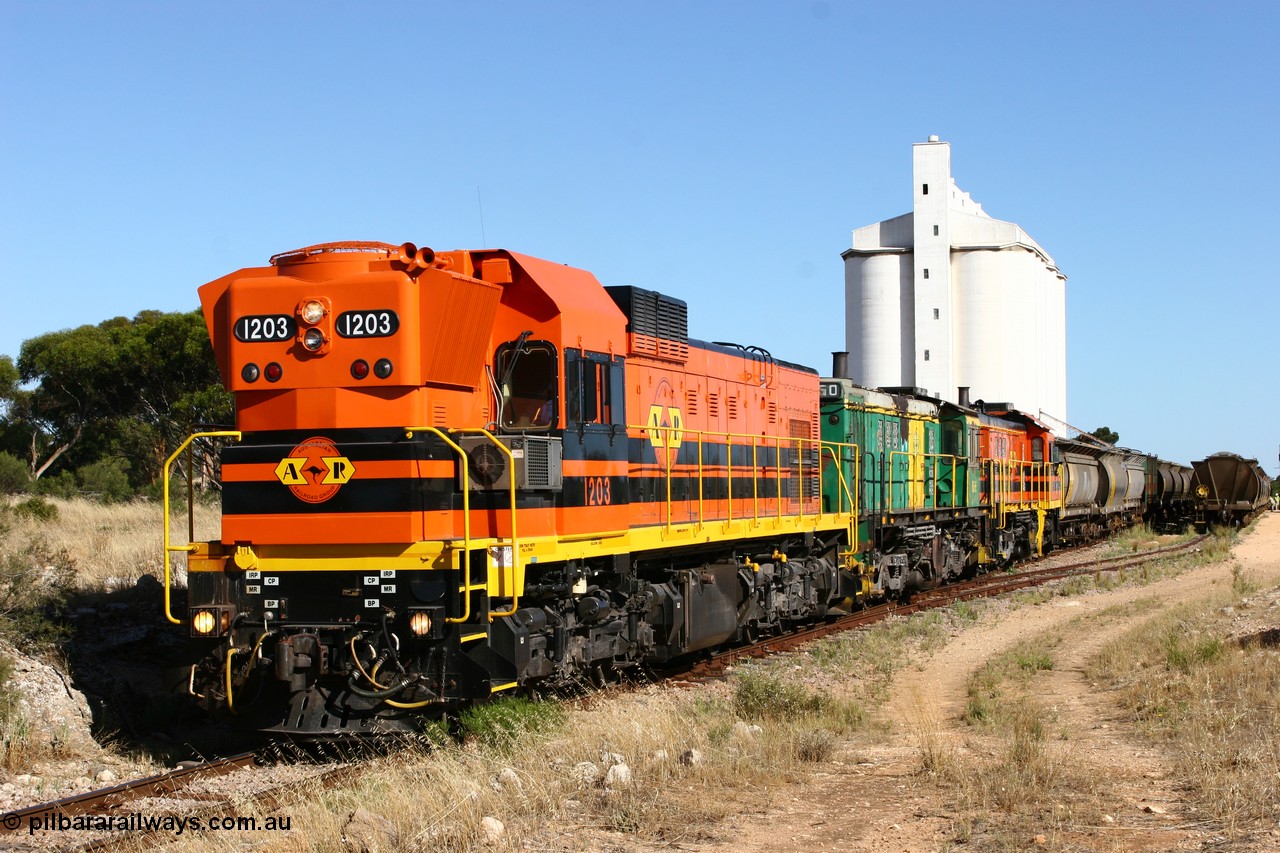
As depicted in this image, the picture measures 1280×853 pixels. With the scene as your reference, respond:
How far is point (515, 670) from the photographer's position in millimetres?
9711

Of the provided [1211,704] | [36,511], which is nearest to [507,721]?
[1211,704]

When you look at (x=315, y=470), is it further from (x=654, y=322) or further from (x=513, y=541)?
(x=654, y=322)

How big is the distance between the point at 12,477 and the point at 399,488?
90.6ft

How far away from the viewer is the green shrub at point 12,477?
32.6 metres

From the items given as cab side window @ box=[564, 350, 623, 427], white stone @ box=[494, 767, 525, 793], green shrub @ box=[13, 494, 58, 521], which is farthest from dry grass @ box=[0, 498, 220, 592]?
white stone @ box=[494, 767, 525, 793]

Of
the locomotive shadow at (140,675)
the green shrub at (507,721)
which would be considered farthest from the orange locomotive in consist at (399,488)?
the locomotive shadow at (140,675)

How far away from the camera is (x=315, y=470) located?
9.73 m

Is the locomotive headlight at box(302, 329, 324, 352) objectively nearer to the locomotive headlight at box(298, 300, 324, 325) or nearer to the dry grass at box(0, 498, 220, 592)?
the locomotive headlight at box(298, 300, 324, 325)

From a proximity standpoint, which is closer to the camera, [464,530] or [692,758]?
[692,758]

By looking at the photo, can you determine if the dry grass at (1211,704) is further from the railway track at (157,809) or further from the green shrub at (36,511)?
the green shrub at (36,511)

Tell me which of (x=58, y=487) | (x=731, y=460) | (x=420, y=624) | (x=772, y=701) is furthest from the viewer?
(x=58, y=487)

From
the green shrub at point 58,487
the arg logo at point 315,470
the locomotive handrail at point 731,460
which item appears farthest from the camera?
the green shrub at point 58,487

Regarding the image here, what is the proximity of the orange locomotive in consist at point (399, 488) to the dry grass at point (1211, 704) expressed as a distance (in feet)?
15.8

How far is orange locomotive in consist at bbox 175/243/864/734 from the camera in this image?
31.2 ft
